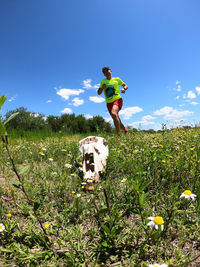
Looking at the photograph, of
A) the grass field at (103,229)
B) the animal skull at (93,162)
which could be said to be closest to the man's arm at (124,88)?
the animal skull at (93,162)

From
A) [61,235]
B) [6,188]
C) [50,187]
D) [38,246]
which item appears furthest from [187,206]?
[6,188]

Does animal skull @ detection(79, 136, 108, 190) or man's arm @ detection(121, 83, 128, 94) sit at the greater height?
man's arm @ detection(121, 83, 128, 94)

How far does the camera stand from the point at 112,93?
7277 millimetres

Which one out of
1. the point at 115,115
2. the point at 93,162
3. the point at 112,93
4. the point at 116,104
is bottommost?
the point at 93,162

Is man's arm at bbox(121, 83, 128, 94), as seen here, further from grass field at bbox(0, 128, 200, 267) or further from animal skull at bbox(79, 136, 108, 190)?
grass field at bbox(0, 128, 200, 267)

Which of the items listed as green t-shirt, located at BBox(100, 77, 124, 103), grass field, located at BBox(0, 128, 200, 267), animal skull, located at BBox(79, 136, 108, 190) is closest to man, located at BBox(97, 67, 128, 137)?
green t-shirt, located at BBox(100, 77, 124, 103)

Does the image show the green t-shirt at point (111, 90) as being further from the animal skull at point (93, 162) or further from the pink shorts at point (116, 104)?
the animal skull at point (93, 162)

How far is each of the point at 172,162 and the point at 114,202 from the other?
141cm

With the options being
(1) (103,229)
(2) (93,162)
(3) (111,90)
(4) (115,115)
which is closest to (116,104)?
(4) (115,115)

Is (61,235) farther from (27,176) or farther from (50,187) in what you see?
(27,176)

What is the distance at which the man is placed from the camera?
7.13m

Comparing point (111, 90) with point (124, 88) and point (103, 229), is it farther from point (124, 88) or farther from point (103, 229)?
point (103, 229)

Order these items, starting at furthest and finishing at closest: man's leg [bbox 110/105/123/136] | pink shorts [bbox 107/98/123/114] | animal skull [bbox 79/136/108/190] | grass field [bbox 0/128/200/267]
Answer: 1. pink shorts [bbox 107/98/123/114]
2. man's leg [bbox 110/105/123/136]
3. animal skull [bbox 79/136/108/190]
4. grass field [bbox 0/128/200/267]

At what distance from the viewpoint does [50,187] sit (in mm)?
2734
